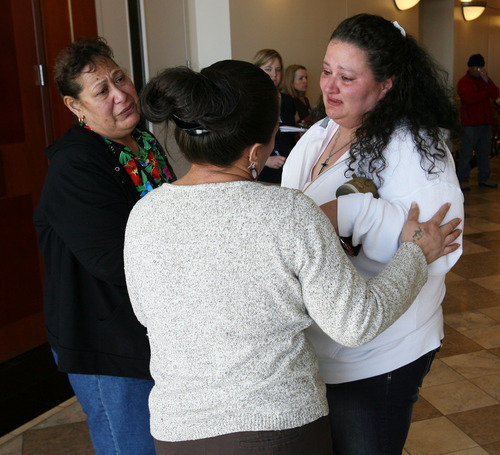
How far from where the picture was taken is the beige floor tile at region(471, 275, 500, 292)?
16.6ft

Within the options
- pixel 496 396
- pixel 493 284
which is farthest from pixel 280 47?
pixel 496 396

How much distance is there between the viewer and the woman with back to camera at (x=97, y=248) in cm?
169

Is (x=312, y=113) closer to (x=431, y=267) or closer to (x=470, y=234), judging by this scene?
(x=431, y=267)

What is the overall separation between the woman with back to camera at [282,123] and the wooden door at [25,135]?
1.67m

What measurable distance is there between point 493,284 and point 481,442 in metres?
2.46

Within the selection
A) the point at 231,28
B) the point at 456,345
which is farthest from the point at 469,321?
the point at 231,28

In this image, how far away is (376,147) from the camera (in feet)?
5.04

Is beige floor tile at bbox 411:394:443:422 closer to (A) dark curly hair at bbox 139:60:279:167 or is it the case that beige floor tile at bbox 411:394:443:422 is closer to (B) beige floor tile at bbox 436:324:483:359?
(B) beige floor tile at bbox 436:324:483:359

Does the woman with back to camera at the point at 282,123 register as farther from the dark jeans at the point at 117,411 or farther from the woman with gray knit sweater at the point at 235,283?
the woman with gray knit sweater at the point at 235,283

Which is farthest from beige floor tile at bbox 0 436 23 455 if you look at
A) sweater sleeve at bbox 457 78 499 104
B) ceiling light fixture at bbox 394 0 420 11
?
sweater sleeve at bbox 457 78 499 104

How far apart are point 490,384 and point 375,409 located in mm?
2152

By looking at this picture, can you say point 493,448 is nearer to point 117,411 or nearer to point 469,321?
point 469,321

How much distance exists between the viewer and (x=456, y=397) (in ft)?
11.0

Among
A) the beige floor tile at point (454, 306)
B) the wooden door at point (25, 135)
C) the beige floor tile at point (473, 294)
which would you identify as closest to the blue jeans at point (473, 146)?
the beige floor tile at point (473, 294)
